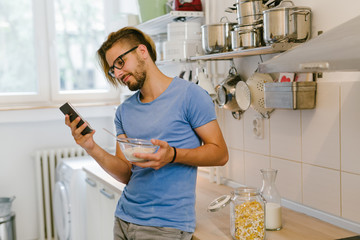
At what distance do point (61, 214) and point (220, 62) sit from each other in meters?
1.72

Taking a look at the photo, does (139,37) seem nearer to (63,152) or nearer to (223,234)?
(223,234)

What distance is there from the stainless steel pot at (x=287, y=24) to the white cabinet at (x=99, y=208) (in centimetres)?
113

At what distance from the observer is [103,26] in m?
3.80

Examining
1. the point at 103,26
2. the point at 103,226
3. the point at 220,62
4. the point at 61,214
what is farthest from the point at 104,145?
the point at 220,62

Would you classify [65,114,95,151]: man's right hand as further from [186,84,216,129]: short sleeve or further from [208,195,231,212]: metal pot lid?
[208,195,231,212]: metal pot lid

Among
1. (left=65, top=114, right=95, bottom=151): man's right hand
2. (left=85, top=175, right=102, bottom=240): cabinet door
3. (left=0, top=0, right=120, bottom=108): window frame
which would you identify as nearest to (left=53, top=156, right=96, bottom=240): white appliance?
(left=85, top=175, right=102, bottom=240): cabinet door

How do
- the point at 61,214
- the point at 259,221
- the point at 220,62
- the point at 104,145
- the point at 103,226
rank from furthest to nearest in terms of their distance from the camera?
the point at 104,145 < the point at 61,214 < the point at 103,226 < the point at 220,62 < the point at 259,221

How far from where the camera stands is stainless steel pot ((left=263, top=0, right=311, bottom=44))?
1.56 metres

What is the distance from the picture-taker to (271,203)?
1.57m

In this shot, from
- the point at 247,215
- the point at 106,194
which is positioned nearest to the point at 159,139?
the point at 247,215

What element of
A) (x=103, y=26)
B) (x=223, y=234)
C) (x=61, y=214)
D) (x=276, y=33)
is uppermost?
(x=103, y=26)

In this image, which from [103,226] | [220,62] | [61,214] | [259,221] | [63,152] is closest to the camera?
[259,221]

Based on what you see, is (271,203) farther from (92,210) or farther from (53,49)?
(53,49)

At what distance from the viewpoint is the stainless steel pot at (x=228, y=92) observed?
2.01m
